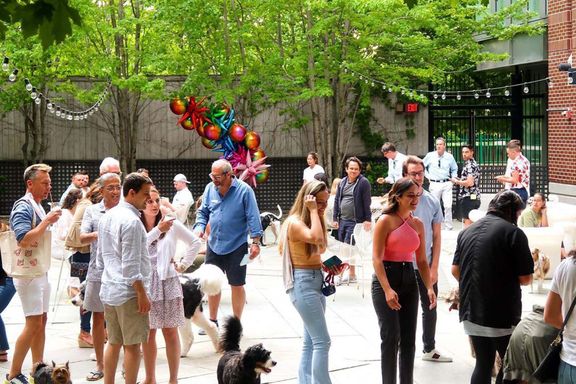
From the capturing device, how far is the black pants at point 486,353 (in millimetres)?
7445

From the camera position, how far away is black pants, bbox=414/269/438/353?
963 centimetres

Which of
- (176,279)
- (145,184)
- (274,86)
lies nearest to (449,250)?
(176,279)

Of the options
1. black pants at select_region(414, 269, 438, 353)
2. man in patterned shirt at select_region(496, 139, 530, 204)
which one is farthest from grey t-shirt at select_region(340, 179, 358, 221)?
black pants at select_region(414, 269, 438, 353)

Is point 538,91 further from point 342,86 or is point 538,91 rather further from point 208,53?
point 208,53

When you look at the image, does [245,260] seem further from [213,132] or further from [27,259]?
[213,132]

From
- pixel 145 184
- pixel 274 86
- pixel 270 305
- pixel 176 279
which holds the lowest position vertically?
pixel 270 305

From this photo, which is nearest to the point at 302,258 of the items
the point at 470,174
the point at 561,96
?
the point at 470,174

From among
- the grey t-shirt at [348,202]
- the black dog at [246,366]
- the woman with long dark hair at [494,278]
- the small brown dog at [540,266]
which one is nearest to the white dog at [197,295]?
the black dog at [246,366]

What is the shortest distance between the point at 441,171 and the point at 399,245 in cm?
1288

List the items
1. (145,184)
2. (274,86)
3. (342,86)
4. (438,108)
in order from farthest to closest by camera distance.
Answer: (438,108)
(342,86)
(274,86)
(145,184)

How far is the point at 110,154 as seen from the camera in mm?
26859

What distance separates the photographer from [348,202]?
1468 centimetres

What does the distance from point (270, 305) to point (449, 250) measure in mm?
2407

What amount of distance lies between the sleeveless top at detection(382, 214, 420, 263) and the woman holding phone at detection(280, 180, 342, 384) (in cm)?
50
